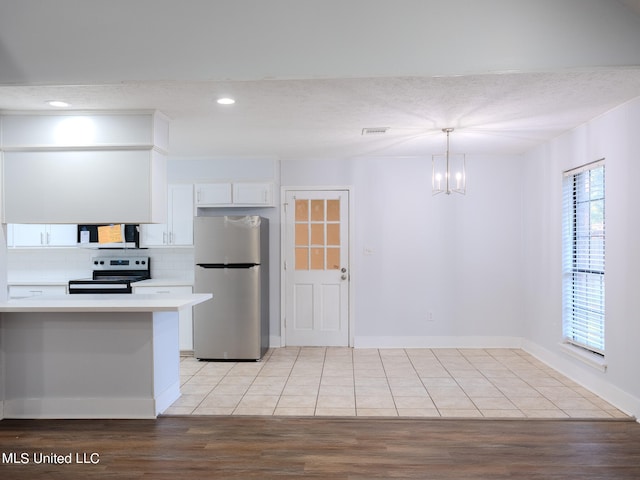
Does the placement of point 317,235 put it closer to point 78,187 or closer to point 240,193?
point 240,193

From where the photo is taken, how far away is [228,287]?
5.49 meters

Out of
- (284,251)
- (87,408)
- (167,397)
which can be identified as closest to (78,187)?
(87,408)

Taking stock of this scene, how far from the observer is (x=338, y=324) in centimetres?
621

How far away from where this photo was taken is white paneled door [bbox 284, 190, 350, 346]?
6211 millimetres

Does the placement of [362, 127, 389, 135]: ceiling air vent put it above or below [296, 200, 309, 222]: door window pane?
above

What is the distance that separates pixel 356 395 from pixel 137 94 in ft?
9.22

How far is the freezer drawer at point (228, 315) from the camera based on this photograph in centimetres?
548

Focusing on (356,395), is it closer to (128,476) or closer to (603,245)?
(128,476)

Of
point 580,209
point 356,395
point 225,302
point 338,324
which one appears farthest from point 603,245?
point 225,302

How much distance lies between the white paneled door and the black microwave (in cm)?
176

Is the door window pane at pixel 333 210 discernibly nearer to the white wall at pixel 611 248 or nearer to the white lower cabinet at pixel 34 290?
the white wall at pixel 611 248

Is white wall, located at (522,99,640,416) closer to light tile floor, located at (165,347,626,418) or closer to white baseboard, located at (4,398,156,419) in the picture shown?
light tile floor, located at (165,347,626,418)

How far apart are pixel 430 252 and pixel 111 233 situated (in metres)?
3.73

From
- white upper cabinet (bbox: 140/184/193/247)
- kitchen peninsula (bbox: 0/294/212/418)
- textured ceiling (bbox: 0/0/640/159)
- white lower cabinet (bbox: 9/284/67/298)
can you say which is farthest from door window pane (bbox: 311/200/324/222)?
white lower cabinet (bbox: 9/284/67/298)
